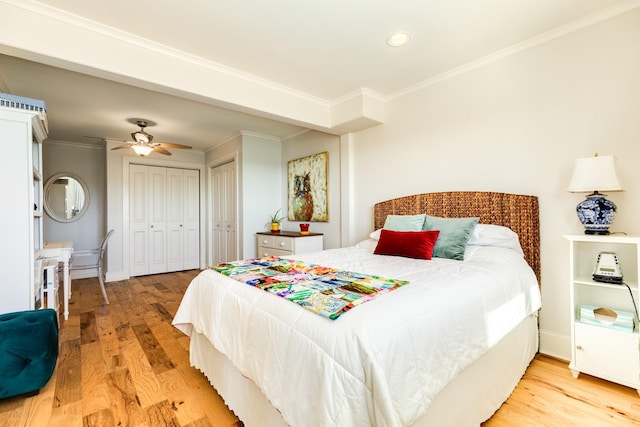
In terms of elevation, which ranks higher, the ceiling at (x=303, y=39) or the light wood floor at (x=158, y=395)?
the ceiling at (x=303, y=39)

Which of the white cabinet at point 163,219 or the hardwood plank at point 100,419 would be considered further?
the white cabinet at point 163,219

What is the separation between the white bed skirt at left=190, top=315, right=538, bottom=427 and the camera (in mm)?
1274

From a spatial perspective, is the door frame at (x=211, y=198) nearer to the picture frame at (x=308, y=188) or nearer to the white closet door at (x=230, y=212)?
the white closet door at (x=230, y=212)

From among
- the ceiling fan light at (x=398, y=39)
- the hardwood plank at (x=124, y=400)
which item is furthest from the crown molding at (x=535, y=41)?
the hardwood plank at (x=124, y=400)

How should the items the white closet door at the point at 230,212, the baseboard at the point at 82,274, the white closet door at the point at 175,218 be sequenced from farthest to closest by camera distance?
the white closet door at the point at 175,218 → the baseboard at the point at 82,274 → the white closet door at the point at 230,212

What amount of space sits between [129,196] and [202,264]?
5.93ft

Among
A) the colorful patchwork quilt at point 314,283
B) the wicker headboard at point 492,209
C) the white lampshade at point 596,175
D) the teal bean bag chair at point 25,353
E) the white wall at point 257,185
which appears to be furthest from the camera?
the white wall at point 257,185

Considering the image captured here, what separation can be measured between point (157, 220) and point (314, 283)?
494 cm

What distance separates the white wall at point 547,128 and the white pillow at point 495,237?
24cm

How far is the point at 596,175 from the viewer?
73.1 inches

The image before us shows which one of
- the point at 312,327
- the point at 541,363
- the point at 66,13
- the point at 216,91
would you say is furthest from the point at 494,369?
the point at 66,13

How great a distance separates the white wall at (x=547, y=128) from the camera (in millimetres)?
1996

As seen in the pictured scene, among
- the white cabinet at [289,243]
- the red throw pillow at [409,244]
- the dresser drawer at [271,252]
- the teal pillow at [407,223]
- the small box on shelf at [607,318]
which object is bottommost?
the small box on shelf at [607,318]

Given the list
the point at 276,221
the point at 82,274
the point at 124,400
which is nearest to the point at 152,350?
the point at 124,400
